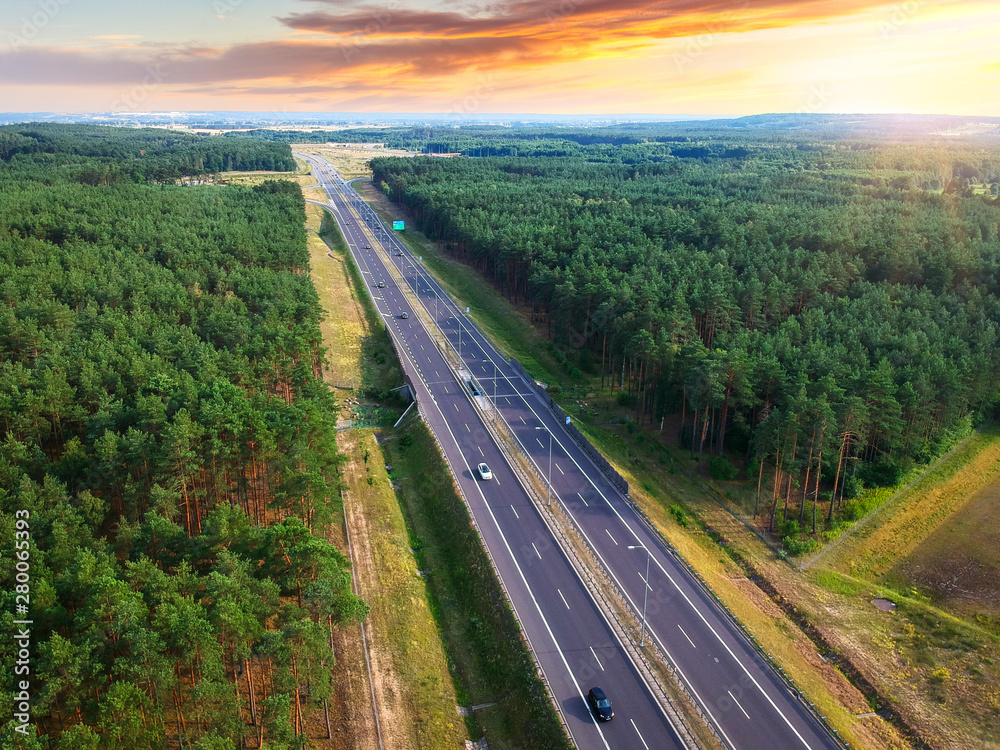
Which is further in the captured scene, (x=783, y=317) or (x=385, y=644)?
(x=783, y=317)

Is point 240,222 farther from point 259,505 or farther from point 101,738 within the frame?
point 101,738

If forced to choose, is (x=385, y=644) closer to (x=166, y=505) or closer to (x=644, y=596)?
(x=166, y=505)

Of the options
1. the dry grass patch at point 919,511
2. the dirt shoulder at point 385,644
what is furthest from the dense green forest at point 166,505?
the dry grass patch at point 919,511

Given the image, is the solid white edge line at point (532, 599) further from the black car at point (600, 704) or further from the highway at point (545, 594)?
the black car at point (600, 704)

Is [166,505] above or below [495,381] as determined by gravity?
above

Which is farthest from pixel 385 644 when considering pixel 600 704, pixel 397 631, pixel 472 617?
pixel 600 704
